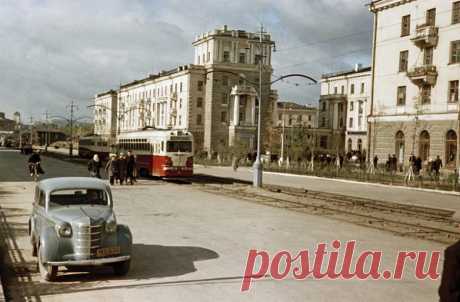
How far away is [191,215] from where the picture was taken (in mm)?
18328

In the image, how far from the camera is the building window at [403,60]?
4935cm

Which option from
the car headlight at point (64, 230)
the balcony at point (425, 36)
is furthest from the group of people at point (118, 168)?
the balcony at point (425, 36)

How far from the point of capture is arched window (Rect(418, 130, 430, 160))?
45969 mm

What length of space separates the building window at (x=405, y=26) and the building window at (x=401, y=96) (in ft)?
15.4

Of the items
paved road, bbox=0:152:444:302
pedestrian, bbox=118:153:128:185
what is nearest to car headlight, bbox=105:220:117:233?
paved road, bbox=0:152:444:302

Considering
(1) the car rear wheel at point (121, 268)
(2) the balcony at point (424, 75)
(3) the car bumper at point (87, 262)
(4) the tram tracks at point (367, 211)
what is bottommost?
(4) the tram tracks at point (367, 211)

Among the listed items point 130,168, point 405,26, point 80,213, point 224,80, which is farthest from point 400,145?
point 224,80

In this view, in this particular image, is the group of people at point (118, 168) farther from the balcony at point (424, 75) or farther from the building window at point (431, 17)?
the building window at point (431, 17)

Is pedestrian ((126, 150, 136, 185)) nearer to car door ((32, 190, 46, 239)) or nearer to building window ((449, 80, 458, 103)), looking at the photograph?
car door ((32, 190, 46, 239))

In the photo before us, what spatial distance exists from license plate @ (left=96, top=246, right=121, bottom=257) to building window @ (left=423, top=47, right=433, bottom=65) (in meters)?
42.2

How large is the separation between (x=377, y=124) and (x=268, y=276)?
4436cm

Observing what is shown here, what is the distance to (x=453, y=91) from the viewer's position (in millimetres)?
44062

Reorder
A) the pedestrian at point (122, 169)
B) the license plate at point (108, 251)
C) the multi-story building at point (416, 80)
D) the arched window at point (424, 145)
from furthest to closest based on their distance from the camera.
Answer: the arched window at point (424, 145) < the multi-story building at point (416, 80) < the pedestrian at point (122, 169) < the license plate at point (108, 251)

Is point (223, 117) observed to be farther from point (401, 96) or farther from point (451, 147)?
point (451, 147)
